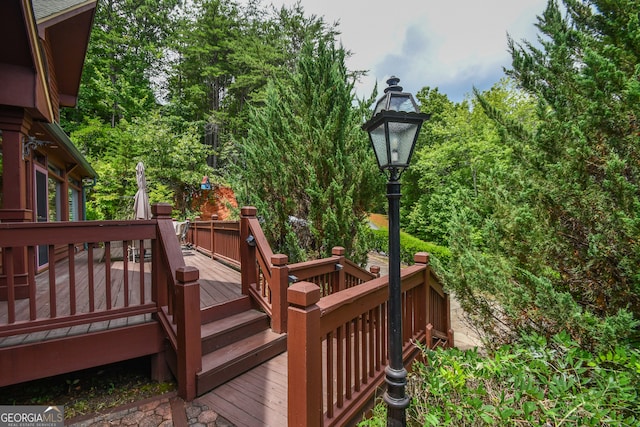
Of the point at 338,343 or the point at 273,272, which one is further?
the point at 273,272

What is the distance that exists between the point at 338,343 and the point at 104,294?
3359mm

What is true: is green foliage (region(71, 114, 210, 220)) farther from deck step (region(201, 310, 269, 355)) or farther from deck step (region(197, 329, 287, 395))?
deck step (region(197, 329, 287, 395))

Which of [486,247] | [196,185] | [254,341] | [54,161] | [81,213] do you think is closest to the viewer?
[254,341]

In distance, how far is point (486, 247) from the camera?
3.57m

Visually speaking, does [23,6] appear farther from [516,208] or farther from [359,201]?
[516,208]

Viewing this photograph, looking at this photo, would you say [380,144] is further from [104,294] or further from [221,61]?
[221,61]

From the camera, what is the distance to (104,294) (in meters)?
3.69

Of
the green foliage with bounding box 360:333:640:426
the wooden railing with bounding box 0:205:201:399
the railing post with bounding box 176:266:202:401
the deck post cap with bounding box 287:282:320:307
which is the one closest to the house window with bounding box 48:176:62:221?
the wooden railing with bounding box 0:205:201:399

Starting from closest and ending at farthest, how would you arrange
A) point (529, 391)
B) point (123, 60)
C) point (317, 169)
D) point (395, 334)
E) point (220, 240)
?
point (529, 391), point (395, 334), point (317, 169), point (220, 240), point (123, 60)

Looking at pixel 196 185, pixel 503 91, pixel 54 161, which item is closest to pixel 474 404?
pixel 54 161

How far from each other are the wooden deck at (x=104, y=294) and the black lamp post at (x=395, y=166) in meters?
2.39

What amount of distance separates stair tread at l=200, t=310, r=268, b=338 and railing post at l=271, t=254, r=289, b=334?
0.26 meters

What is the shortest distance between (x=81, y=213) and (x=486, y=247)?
38.2ft

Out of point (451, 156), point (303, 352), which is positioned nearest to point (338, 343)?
point (303, 352)
